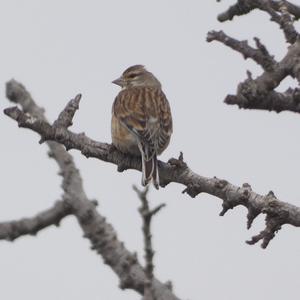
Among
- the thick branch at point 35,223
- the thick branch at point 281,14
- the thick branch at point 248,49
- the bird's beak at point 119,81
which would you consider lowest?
the thick branch at point 35,223

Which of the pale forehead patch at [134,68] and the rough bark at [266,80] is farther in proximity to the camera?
the pale forehead patch at [134,68]

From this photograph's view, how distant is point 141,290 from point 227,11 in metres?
3.12

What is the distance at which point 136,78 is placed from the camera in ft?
35.2

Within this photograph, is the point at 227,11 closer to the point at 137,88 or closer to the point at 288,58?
the point at 288,58

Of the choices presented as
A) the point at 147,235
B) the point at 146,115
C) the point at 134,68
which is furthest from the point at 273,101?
the point at 134,68

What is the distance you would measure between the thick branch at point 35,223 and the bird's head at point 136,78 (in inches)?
266

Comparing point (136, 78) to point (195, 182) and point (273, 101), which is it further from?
point (273, 101)

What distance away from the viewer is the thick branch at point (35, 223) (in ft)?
12.2

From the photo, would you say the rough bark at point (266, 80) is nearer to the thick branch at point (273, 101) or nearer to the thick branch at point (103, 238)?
the thick branch at point (273, 101)

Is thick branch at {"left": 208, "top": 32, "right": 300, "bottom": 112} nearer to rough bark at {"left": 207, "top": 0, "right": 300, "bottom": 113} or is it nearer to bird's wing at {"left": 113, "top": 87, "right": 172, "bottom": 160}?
rough bark at {"left": 207, "top": 0, "right": 300, "bottom": 113}

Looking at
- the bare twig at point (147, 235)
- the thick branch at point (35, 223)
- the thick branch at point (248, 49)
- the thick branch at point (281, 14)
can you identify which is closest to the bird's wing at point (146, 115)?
the thick branch at point (281, 14)

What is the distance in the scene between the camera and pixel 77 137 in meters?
6.49

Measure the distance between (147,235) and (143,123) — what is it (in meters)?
6.00

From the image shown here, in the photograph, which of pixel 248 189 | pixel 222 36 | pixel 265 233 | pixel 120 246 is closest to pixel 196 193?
pixel 248 189
